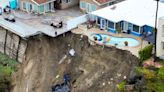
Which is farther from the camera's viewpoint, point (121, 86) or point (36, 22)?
point (36, 22)

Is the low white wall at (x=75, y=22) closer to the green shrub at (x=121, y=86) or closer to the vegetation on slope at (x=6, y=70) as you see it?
the vegetation on slope at (x=6, y=70)

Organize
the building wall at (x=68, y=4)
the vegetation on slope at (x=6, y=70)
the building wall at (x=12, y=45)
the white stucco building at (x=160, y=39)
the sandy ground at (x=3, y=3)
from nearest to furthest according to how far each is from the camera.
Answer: the white stucco building at (x=160, y=39), the vegetation on slope at (x=6, y=70), the building wall at (x=12, y=45), the building wall at (x=68, y=4), the sandy ground at (x=3, y=3)

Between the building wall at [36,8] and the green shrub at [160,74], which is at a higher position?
the building wall at [36,8]

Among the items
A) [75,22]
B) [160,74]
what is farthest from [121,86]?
[75,22]

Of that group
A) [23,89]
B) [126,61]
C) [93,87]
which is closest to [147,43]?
[126,61]

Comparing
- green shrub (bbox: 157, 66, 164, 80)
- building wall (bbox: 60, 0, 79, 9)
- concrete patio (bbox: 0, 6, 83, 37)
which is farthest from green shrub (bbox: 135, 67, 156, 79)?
building wall (bbox: 60, 0, 79, 9)

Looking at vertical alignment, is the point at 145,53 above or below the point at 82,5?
below

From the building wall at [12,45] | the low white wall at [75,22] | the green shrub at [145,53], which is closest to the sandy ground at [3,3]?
the building wall at [12,45]

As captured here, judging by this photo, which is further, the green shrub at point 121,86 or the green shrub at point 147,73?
the green shrub at point 121,86

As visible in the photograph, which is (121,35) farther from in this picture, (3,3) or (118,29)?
(3,3)
